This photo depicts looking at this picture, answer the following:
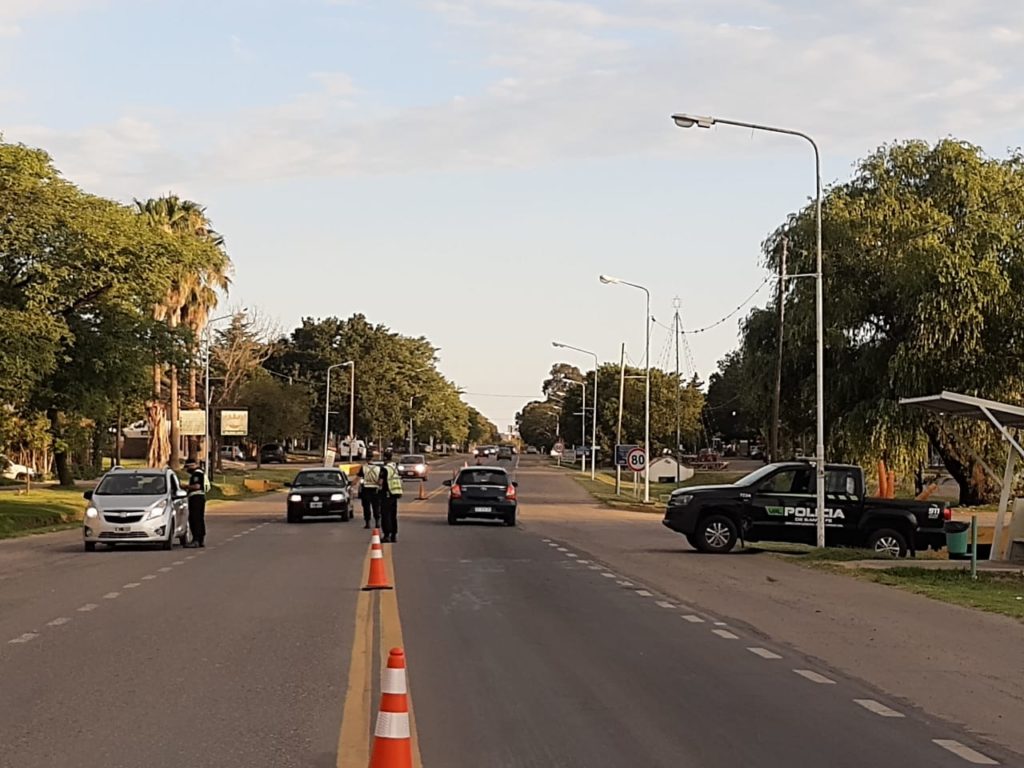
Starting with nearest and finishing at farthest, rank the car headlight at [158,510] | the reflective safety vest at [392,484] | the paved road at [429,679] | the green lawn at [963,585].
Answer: the paved road at [429,679] < the green lawn at [963,585] < the car headlight at [158,510] < the reflective safety vest at [392,484]

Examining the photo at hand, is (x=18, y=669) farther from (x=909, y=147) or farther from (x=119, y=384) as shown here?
(x=909, y=147)

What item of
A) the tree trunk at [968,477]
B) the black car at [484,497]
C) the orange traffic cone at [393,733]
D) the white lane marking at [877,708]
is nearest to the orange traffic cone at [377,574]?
the white lane marking at [877,708]

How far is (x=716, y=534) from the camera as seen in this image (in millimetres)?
26688

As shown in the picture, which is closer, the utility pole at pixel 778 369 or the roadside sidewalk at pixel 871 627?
the roadside sidewalk at pixel 871 627

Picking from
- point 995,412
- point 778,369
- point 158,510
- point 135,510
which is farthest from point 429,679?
point 778,369

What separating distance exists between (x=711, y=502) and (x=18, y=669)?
16.9 metres

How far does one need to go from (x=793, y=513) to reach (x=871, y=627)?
11.5 metres

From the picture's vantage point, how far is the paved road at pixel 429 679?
27.7ft

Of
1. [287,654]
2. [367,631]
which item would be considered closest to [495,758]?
[287,654]

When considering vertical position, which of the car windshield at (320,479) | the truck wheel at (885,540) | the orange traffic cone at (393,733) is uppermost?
the car windshield at (320,479)

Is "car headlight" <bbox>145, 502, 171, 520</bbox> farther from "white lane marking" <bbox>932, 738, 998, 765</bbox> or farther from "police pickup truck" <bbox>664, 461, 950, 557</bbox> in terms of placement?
"white lane marking" <bbox>932, 738, 998, 765</bbox>

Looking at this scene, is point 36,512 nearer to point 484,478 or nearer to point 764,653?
point 484,478

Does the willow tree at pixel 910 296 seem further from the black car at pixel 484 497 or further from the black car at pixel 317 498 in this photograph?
the black car at pixel 317 498

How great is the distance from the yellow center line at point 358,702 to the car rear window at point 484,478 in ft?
70.8
